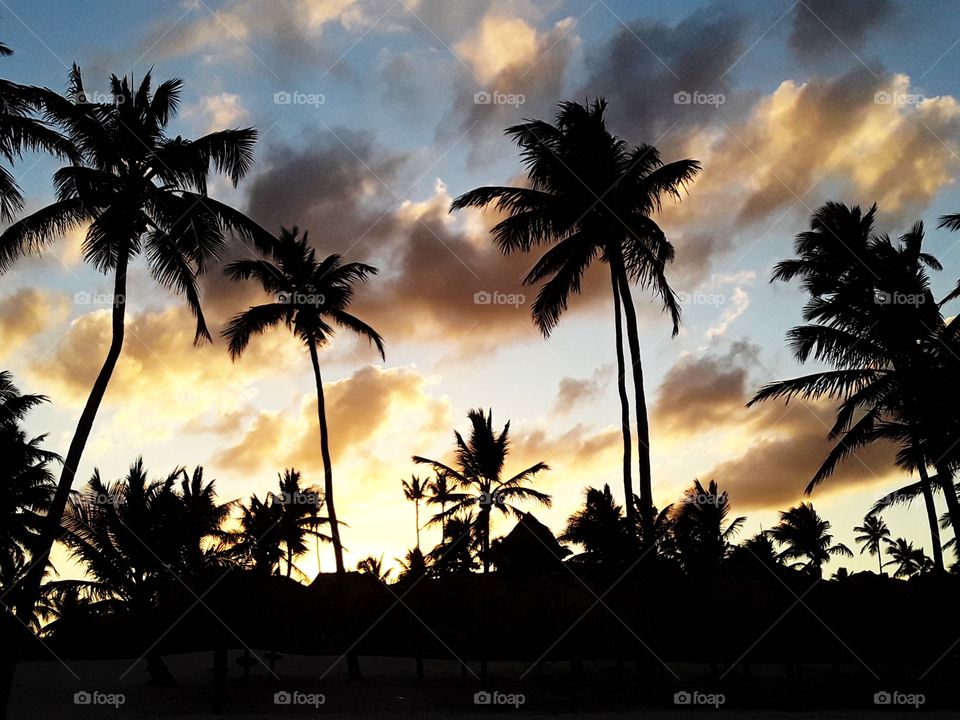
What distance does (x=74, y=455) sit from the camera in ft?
51.6

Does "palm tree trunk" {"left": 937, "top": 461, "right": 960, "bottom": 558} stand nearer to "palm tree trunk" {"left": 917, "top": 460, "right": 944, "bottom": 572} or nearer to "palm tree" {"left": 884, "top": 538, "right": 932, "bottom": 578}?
"palm tree trunk" {"left": 917, "top": 460, "right": 944, "bottom": 572}

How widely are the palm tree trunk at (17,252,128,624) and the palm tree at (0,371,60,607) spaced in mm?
17772

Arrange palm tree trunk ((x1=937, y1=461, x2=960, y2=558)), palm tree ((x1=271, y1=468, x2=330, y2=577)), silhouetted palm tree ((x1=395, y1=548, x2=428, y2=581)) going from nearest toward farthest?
1. palm tree trunk ((x1=937, y1=461, x2=960, y2=558))
2. silhouetted palm tree ((x1=395, y1=548, x2=428, y2=581))
3. palm tree ((x1=271, y1=468, x2=330, y2=577))

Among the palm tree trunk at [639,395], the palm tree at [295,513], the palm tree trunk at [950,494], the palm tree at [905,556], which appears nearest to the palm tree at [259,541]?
the palm tree at [295,513]

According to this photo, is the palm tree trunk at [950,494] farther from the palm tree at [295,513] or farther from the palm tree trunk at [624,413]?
the palm tree at [295,513]

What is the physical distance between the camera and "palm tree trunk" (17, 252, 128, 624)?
48.2ft

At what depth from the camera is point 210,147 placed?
712 inches

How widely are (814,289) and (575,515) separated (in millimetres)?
18882

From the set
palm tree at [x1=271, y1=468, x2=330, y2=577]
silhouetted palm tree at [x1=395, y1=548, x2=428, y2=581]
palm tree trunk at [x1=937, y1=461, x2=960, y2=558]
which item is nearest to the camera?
palm tree trunk at [x1=937, y1=461, x2=960, y2=558]

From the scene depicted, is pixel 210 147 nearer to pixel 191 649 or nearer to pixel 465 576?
pixel 465 576

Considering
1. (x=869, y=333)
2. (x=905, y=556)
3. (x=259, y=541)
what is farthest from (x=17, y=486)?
(x=905, y=556)

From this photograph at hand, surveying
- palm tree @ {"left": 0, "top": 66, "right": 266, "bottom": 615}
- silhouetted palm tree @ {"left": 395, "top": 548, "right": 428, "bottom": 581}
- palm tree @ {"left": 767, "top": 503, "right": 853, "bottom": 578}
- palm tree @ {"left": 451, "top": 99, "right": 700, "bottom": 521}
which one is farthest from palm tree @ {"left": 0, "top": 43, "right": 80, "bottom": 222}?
palm tree @ {"left": 767, "top": 503, "right": 853, "bottom": 578}

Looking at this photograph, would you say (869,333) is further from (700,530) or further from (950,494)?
(700,530)

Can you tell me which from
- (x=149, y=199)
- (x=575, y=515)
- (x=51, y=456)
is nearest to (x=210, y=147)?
(x=149, y=199)
